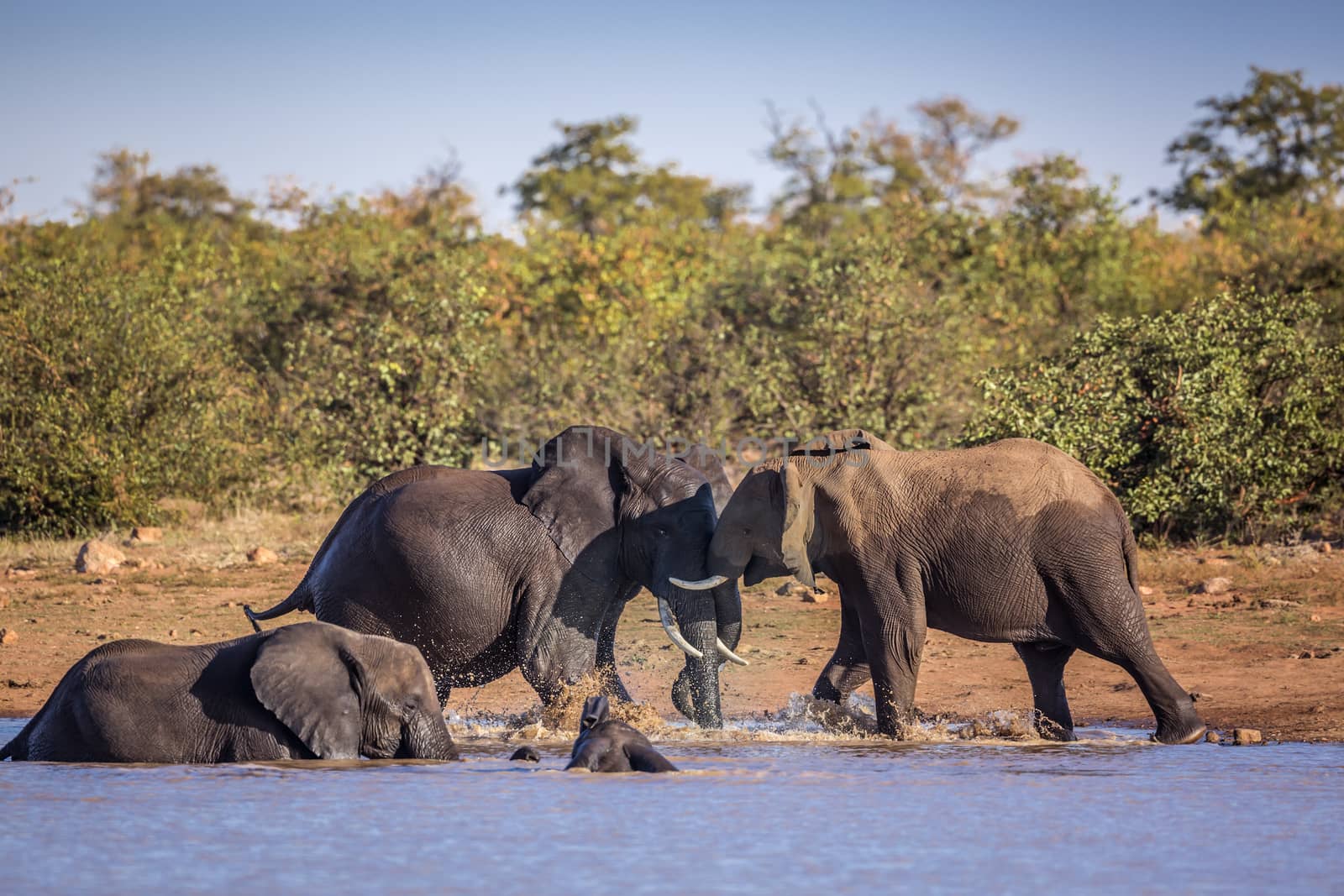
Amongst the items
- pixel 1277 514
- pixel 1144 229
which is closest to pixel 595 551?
pixel 1277 514

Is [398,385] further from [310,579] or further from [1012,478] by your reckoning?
[1012,478]

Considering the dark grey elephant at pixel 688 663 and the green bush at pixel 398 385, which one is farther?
the green bush at pixel 398 385

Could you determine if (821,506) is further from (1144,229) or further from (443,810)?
(1144,229)

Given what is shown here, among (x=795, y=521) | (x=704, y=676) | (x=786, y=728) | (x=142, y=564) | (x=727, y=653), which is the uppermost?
(x=795, y=521)

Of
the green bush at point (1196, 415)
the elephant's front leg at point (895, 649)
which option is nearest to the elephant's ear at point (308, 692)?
the elephant's front leg at point (895, 649)

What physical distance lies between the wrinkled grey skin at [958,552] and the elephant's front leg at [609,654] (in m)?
0.75

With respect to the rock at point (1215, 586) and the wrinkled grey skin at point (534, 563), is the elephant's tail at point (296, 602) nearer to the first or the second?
the wrinkled grey skin at point (534, 563)

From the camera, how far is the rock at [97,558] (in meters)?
14.6

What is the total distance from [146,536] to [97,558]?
4.05ft

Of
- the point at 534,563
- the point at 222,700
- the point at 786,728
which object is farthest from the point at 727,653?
the point at 222,700

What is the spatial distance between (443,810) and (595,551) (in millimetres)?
2280

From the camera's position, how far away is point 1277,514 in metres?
15.0

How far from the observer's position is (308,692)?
7.89m

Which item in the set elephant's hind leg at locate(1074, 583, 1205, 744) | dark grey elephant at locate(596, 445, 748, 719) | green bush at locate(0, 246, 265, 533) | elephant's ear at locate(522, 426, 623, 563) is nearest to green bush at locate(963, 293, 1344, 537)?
dark grey elephant at locate(596, 445, 748, 719)
